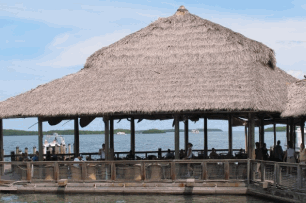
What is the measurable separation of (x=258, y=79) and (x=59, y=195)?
8.67m

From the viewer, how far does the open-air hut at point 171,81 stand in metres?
18.9

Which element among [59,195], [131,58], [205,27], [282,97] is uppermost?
[205,27]

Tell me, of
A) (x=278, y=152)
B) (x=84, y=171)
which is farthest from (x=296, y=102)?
(x=84, y=171)

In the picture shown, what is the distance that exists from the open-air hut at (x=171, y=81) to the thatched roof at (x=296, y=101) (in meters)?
0.30

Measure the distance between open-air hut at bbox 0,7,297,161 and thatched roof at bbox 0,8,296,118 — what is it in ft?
0.12

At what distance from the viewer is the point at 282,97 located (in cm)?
2016

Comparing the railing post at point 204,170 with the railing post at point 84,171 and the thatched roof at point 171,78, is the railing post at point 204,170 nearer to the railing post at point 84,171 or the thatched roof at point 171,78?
the thatched roof at point 171,78

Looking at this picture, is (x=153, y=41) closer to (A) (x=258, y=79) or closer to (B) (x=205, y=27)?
(B) (x=205, y=27)

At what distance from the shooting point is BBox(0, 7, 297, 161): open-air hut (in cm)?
1891

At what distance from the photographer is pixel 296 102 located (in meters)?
19.1

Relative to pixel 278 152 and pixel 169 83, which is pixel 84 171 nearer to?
pixel 169 83

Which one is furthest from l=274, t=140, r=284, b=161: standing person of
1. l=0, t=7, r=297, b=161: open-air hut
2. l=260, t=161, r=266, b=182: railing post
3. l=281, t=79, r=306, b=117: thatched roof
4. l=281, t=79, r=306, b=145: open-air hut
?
l=260, t=161, r=266, b=182: railing post

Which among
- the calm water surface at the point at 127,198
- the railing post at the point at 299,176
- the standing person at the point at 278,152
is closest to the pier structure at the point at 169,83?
the calm water surface at the point at 127,198

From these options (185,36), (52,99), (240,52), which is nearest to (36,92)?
(52,99)
